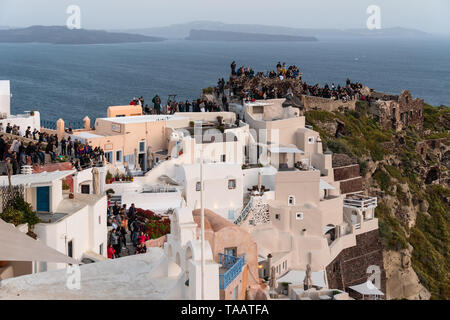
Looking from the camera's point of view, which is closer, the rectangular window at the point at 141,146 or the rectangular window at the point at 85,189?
the rectangular window at the point at 85,189

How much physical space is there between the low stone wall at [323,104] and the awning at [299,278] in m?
20.2

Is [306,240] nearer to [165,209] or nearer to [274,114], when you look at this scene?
[165,209]

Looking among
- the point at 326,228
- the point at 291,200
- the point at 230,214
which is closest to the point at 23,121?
the point at 230,214

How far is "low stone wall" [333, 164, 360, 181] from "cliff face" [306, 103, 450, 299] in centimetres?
303

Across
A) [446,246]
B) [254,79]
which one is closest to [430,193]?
[446,246]

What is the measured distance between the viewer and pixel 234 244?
27344mm

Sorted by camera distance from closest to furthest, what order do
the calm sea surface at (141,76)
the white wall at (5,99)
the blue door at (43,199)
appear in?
the blue door at (43,199) → the white wall at (5,99) → the calm sea surface at (141,76)

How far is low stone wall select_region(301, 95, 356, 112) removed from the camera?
2171 inches

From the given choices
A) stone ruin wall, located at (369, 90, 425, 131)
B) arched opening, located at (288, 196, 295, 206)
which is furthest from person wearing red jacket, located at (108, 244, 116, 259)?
stone ruin wall, located at (369, 90, 425, 131)

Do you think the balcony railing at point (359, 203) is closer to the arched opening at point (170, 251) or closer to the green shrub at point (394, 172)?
the green shrub at point (394, 172)

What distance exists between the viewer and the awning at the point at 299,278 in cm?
3415

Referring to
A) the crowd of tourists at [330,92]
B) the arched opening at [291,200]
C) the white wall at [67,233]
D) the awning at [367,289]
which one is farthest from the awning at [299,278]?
the crowd of tourists at [330,92]

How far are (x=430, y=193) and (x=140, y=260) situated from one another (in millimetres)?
42770

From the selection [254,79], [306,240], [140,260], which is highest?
[254,79]
